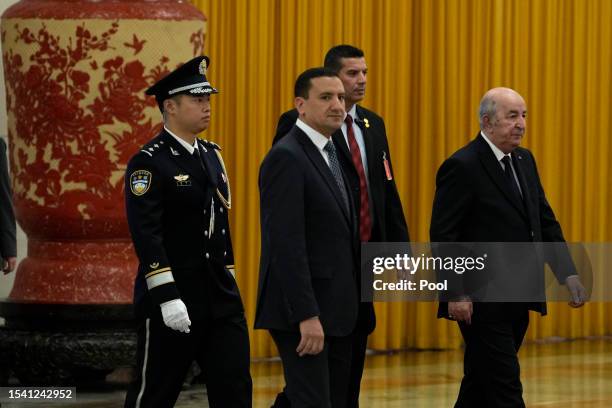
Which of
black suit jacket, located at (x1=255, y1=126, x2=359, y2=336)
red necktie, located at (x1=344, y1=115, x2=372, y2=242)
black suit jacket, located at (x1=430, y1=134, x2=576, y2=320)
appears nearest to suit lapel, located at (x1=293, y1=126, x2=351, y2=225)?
black suit jacket, located at (x1=255, y1=126, x2=359, y2=336)

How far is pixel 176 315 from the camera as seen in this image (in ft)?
13.3

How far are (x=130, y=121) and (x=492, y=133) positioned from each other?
196 centimetres

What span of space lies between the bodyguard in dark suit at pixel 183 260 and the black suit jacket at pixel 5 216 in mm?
1871

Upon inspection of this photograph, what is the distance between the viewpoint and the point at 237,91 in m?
7.45

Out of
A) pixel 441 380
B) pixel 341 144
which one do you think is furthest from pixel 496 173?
pixel 441 380

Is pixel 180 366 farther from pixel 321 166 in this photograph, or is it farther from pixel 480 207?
pixel 480 207

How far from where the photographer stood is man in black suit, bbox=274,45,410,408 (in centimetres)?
Answer: 479

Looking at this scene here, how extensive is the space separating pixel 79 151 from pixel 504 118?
2.19 meters

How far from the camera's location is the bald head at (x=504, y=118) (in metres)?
5.04

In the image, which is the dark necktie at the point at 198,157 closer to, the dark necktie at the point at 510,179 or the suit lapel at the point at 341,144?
the suit lapel at the point at 341,144

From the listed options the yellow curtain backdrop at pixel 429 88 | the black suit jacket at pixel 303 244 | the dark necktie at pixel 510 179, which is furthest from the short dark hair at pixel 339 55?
the yellow curtain backdrop at pixel 429 88

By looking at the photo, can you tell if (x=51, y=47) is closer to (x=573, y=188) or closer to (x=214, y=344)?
(x=214, y=344)

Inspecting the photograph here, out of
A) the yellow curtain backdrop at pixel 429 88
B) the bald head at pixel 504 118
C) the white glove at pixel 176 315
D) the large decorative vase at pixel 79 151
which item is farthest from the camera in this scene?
the yellow curtain backdrop at pixel 429 88

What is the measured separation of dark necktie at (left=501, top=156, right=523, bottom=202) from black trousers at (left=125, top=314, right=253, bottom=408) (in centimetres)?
133
